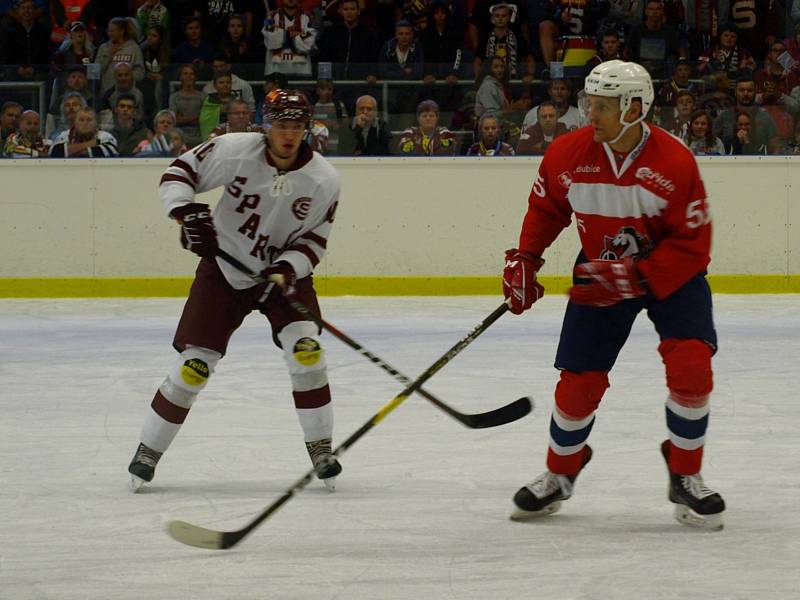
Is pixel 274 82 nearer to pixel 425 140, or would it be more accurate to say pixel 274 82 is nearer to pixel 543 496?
pixel 425 140

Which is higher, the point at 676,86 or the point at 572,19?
the point at 572,19

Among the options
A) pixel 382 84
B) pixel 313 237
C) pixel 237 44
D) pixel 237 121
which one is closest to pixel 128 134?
pixel 237 121

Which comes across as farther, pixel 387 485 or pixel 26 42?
pixel 26 42

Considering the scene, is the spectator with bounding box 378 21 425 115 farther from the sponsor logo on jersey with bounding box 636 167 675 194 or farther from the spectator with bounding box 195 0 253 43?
the sponsor logo on jersey with bounding box 636 167 675 194

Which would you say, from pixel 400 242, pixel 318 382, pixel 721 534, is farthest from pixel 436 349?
pixel 721 534

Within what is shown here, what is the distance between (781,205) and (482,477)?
462 centimetres

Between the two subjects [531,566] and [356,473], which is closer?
[531,566]

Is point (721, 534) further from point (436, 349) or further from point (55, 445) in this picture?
point (436, 349)

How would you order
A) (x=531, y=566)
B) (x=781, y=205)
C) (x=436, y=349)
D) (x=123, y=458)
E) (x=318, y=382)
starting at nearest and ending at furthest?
1. (x=531, y=566)
2. (x=318, y=382)
3. (x=123, y=458)
4. (x=436, y=349)
5. (x=781, y=205)

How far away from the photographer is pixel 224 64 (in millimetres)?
8109

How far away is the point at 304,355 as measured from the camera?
366cm

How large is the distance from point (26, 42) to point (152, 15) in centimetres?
79

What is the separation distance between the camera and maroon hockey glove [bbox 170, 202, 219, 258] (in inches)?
140

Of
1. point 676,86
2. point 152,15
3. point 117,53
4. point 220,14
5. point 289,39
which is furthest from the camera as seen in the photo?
point 220,14
